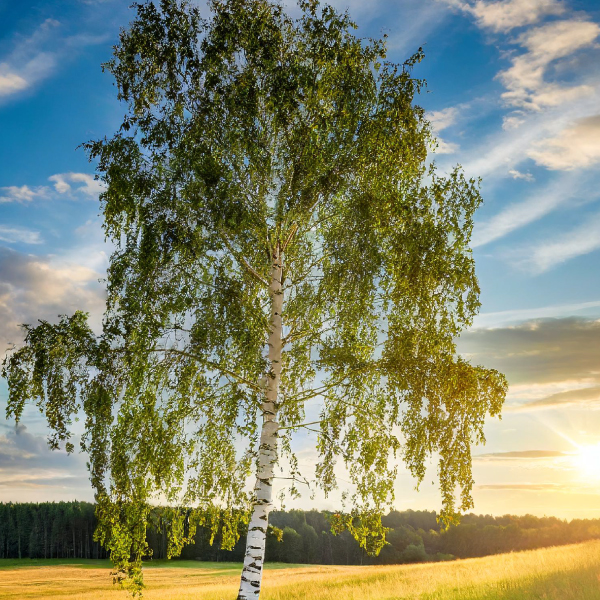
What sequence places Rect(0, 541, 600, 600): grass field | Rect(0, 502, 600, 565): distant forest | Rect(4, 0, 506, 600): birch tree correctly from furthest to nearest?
Rect(0, 502, 600, 565): distant forest, Rect(0, 541, 600, 600): grass field, Rect(4, 0, 506, 600): birch tree

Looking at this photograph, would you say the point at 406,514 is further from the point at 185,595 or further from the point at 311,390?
the point at 311,390

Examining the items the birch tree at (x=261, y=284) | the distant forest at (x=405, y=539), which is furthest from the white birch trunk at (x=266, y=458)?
the distant forest at (x=405, y=539)

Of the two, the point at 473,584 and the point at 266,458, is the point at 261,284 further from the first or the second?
the point at 473,584

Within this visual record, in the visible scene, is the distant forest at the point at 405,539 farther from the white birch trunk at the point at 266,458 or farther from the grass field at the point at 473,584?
the white birch trunk at the point at 266,458

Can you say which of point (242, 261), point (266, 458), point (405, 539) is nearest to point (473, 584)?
point (266, 458)

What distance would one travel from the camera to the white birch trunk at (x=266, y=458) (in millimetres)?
11310

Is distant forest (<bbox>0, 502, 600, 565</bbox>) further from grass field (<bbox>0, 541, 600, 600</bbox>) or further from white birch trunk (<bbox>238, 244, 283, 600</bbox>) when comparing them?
white birch trunk (<bbox>238, 244, 283, 600</bbox>)

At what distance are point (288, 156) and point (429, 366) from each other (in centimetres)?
570

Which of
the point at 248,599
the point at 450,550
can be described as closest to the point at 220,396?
the point at 248,599

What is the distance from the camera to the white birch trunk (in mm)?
11310

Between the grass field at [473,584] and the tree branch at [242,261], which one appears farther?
the grass field at [473,584]

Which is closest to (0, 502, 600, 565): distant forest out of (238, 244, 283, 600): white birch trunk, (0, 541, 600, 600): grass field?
(0, 541, 600, 600): grass field

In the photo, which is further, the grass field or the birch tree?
the grass field

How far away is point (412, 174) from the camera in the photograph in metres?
13.7
